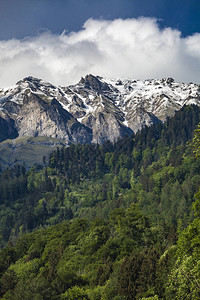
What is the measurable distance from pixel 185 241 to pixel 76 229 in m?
73.6

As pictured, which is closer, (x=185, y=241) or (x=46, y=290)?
(x=185, y=241)

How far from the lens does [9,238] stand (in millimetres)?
178750

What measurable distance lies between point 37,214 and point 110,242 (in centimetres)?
12007

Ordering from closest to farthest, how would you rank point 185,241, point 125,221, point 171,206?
1. point 185,241
2. point 125,221
3. point 171,206

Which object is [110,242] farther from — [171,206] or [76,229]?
[171,206]

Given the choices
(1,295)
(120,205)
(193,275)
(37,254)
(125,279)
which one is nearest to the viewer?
(193,275)

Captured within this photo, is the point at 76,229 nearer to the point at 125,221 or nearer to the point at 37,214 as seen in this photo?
the point at 125,221

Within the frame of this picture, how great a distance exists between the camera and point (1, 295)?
6475cm

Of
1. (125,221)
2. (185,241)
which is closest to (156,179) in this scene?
(125,221)

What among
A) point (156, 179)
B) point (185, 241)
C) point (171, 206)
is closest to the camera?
point (185, 241)

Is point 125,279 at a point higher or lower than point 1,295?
higher

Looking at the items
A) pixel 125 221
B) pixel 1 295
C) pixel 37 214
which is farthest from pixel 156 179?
pixel 1 295

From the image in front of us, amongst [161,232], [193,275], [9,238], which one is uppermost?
[193,275]

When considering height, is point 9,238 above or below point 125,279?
below
